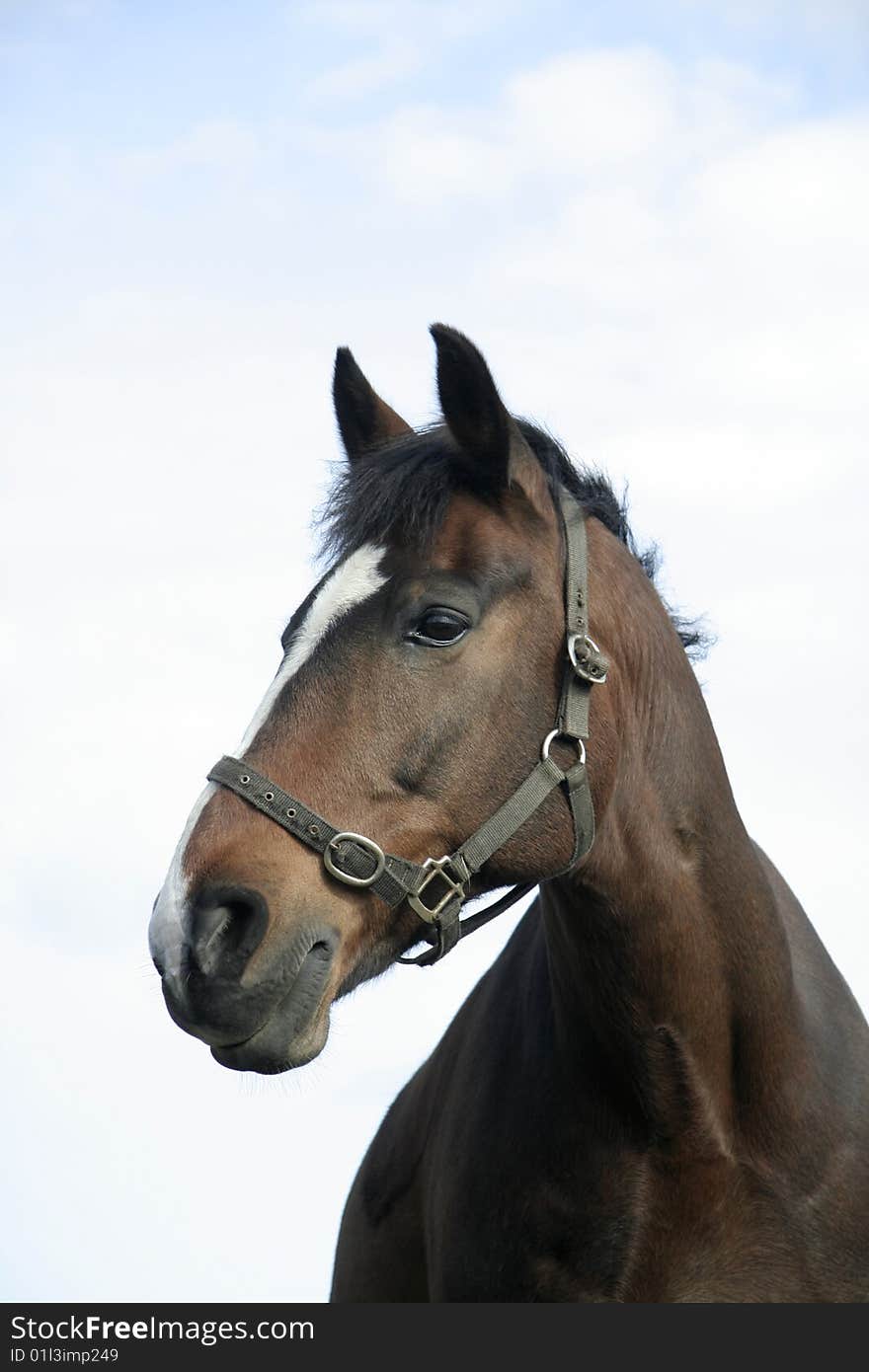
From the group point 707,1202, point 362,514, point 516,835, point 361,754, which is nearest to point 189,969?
point 361,754

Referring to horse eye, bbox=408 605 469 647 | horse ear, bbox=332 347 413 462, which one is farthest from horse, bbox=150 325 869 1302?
horse ear, bbox=332 347 413 462

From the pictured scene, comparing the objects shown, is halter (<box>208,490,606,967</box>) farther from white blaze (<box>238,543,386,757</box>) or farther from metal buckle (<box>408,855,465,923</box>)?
white blaze (<box>238,543,386,757</box>)

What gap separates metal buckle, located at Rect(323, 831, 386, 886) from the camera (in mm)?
4250

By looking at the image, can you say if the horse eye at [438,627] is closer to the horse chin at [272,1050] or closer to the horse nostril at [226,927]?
the horse nostril at [226,927]

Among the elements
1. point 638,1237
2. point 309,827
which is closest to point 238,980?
point 309,827

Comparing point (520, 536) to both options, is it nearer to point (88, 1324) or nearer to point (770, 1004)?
point (770, 1004)

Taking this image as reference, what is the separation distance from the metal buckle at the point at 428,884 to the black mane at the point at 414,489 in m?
1.00

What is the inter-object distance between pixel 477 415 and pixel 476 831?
1.34 meters

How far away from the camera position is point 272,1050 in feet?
13.5

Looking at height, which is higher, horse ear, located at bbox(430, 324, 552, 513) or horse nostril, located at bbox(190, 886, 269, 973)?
horse ear, located at bbox(430, 324, 552, 513)

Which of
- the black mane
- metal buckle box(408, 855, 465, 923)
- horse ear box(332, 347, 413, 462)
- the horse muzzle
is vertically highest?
horse ear box(332, 347, 413, 462)

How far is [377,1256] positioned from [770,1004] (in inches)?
102

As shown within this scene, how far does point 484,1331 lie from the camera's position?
497cm

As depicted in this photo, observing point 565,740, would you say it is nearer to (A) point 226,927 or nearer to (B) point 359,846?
(B) point 359,846
